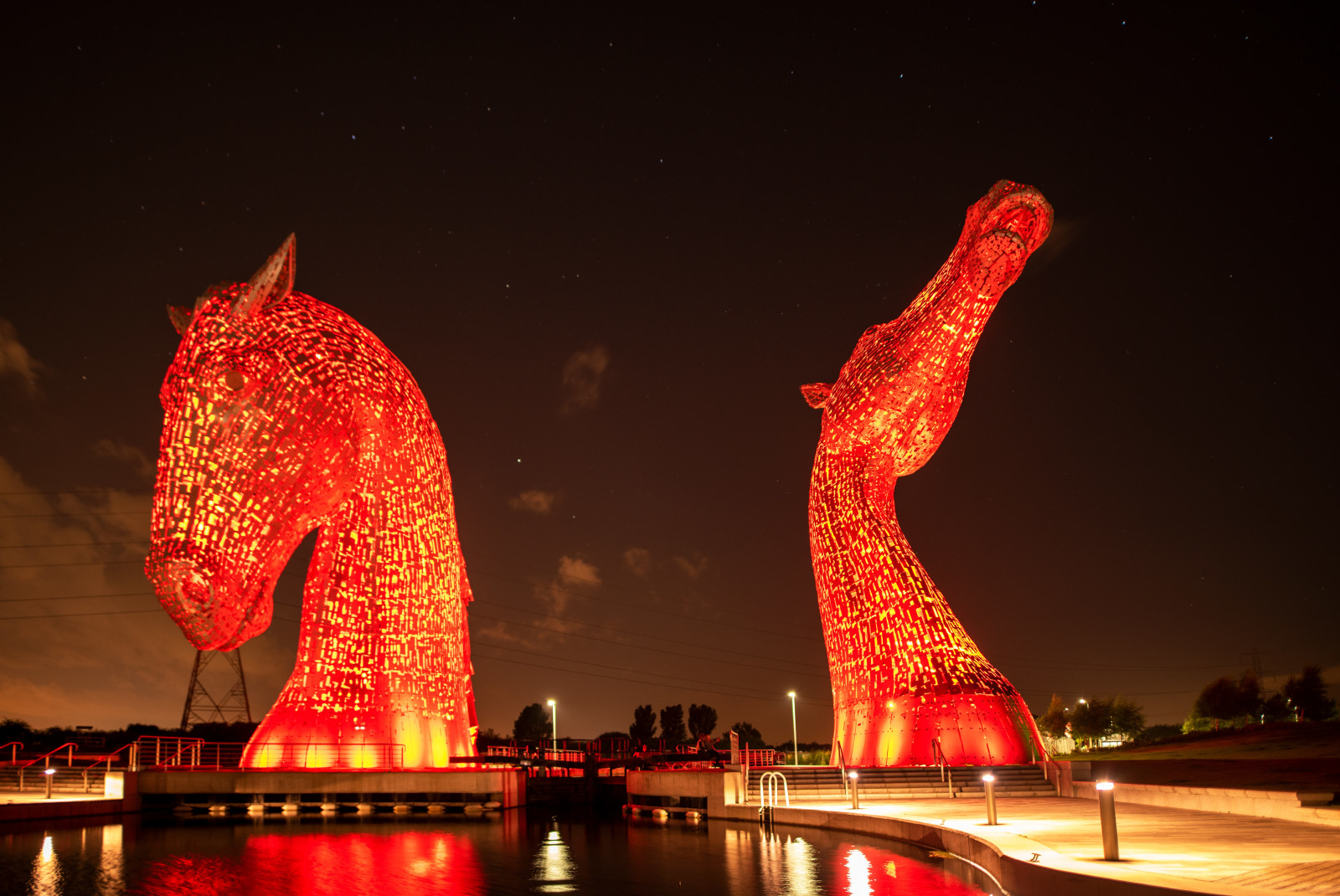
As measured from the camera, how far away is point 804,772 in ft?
68.9

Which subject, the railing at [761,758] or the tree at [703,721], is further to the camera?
the tree at [703,721]

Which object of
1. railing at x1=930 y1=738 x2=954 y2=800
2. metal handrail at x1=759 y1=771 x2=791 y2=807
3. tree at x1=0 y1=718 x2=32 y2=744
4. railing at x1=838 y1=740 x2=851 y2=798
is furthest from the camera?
tree at x1=0 y1=718 x2=32 y2=744

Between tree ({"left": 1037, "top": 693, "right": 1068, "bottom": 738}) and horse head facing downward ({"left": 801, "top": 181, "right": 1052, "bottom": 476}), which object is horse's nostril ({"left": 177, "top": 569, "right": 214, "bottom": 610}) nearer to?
horse head facing downward ({"left": 801, "top": 181, "right": 1052, "bottom": 476})

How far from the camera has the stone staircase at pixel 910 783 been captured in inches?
790

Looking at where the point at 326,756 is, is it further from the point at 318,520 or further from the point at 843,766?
the point at 843,766

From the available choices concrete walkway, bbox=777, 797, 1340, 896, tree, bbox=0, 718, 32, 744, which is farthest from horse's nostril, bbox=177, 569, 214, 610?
tree, bbox=0, 718, 32, 744

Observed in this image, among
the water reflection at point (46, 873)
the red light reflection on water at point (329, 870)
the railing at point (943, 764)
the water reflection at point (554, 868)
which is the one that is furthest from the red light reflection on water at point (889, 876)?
the water reflection at point (46, 873)

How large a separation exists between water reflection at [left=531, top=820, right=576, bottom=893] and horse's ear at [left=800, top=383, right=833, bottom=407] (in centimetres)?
1196

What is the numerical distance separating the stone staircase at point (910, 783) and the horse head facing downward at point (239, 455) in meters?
10.4

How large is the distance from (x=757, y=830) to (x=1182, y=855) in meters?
8.88

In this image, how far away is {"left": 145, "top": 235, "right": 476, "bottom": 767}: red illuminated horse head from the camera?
1842 cm

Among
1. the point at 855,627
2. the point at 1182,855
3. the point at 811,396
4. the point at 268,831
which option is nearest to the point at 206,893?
the point at 268,831

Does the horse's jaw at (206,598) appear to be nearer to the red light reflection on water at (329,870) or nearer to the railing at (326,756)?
the railing at (326,756)

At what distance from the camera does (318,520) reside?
2089cm
